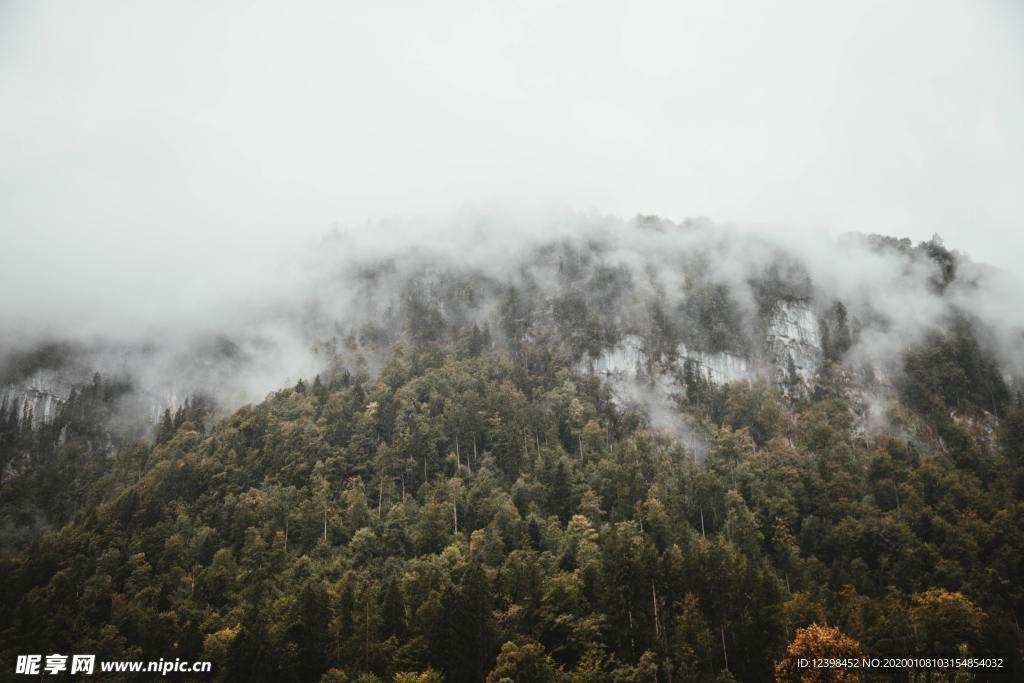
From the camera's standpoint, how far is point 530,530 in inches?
4186

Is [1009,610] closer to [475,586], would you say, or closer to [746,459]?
[746,459]

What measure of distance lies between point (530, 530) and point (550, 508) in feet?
32.0

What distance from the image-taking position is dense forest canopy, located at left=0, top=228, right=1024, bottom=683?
75.7m

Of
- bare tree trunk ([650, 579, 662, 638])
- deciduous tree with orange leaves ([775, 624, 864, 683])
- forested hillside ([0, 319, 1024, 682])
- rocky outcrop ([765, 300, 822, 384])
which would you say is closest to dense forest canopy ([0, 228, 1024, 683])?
deciduous tree with orange leaves ([775, 624, 864, 683])

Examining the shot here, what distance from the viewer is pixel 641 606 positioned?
259 feet

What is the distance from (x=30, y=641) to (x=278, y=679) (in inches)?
1676

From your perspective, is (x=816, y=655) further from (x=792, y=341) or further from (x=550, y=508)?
(x=792, y=341)

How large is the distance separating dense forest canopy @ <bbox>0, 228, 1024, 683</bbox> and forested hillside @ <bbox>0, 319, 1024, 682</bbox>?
0.44 metres

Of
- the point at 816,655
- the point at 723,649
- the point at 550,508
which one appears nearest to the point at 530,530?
the point at 550,508

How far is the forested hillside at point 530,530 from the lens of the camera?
2963 inches

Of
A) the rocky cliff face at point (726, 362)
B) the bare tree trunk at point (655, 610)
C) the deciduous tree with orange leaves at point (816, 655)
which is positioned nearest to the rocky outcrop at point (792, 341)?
the rocky cliff face at point (726, 362)

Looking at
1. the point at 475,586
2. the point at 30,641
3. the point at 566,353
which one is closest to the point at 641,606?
the point at 475,586

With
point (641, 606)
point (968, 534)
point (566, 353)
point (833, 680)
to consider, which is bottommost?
point (833, 680)

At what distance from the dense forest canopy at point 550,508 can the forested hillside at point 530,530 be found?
440 mm
